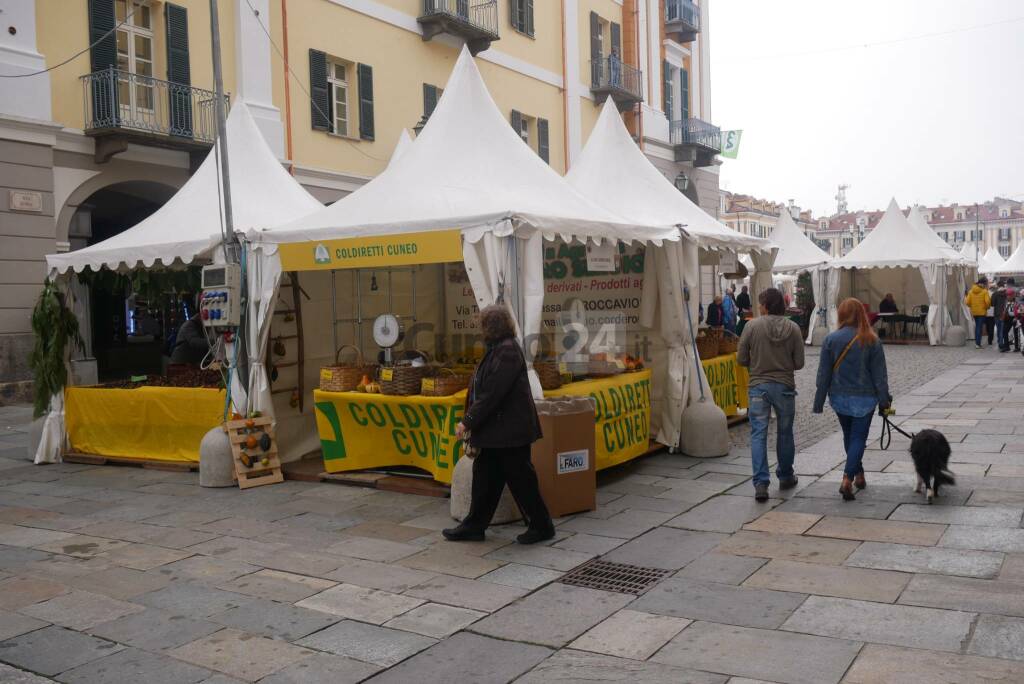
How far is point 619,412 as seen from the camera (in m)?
8.49

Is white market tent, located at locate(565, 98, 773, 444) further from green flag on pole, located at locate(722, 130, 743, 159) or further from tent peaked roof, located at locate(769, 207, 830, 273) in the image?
green flag on pole, located at locate(722, 130, 743, 159)

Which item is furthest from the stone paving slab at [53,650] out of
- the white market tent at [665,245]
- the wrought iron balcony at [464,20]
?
the wrought iron balcony at [464,20]

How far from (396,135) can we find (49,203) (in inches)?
331

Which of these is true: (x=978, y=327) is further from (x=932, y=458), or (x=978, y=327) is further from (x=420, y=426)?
(x=420, y=426)

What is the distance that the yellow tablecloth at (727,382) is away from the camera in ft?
34.5

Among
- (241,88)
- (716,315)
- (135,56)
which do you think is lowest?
(716,315)

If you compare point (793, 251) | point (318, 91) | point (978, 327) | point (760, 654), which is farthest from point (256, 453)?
point (793, 251)

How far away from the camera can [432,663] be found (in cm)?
424

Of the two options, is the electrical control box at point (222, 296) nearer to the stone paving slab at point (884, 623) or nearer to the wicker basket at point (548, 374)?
the wicker basket at point (548, 374)

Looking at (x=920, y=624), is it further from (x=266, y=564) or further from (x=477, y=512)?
(x=266, y=564)

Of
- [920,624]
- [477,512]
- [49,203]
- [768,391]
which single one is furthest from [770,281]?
[49,203]

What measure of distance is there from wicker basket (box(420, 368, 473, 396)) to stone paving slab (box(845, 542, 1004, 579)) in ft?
11.3

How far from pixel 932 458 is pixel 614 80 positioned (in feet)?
77.5

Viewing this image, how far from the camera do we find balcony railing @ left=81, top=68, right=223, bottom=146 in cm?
1512
